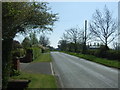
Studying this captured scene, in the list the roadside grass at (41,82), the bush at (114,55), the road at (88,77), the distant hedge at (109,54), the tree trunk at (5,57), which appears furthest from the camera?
the distant hedge at (109,54)

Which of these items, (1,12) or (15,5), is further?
(15,5)

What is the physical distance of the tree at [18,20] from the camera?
8852mm

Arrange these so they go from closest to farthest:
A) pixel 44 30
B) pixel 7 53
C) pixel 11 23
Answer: pixel 7 53
pixel 11 23
pixel 44 30

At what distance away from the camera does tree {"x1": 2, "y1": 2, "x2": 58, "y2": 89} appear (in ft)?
29.0

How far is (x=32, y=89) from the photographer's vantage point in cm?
873

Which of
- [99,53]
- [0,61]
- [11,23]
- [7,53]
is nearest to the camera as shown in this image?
[0,61]

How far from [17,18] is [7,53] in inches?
78.2

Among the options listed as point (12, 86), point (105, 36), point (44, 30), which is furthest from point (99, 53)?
point (12, 86)

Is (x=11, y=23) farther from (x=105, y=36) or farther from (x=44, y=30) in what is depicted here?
(x=105, y=36)

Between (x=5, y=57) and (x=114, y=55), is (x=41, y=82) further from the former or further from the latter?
(x=114, y=55)

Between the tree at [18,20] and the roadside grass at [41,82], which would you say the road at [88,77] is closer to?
the roadside grass at [41,82]

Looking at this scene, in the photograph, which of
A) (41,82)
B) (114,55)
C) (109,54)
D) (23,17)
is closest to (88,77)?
(41,82)

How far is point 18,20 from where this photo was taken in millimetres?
10250

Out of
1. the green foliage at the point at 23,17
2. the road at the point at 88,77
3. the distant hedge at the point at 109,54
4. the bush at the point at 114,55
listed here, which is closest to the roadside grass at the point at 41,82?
the road at the point at 88,77
